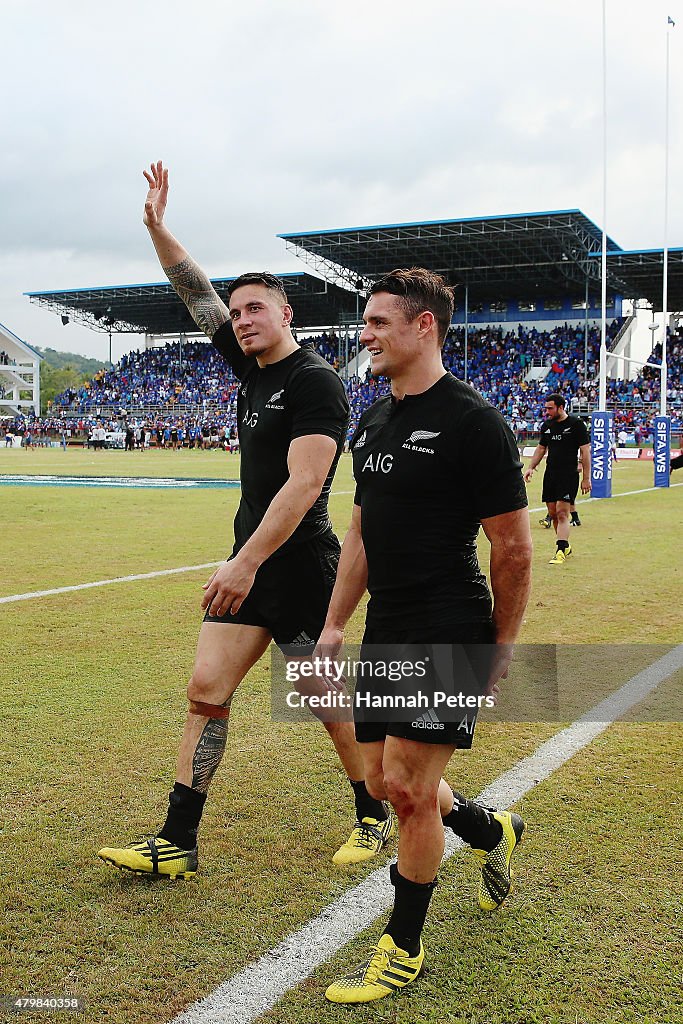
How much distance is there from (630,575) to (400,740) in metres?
7.42

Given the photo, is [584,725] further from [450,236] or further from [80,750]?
[450,236]

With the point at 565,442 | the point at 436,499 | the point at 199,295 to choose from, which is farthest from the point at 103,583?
the point at 436,499

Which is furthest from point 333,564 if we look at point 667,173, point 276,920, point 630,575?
point 667,173

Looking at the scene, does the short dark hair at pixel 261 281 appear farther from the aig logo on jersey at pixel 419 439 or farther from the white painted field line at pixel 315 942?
the white painted field line at pixel 315 942

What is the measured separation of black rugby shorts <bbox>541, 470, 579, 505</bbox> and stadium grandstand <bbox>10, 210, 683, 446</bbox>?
33057 millimetres

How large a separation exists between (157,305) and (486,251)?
27.1 metres

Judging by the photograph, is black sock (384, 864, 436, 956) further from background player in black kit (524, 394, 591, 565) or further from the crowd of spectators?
the crowd of spectators

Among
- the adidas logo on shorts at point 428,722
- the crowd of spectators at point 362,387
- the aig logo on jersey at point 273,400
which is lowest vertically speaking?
the adidas logo on shorts at point 428,722

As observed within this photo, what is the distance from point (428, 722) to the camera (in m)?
2.57

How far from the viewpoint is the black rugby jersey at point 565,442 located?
1156 cm

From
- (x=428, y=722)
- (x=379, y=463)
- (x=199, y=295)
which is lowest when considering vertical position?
(x=428, y=722)

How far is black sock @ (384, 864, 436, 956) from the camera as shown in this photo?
8.54 feet
